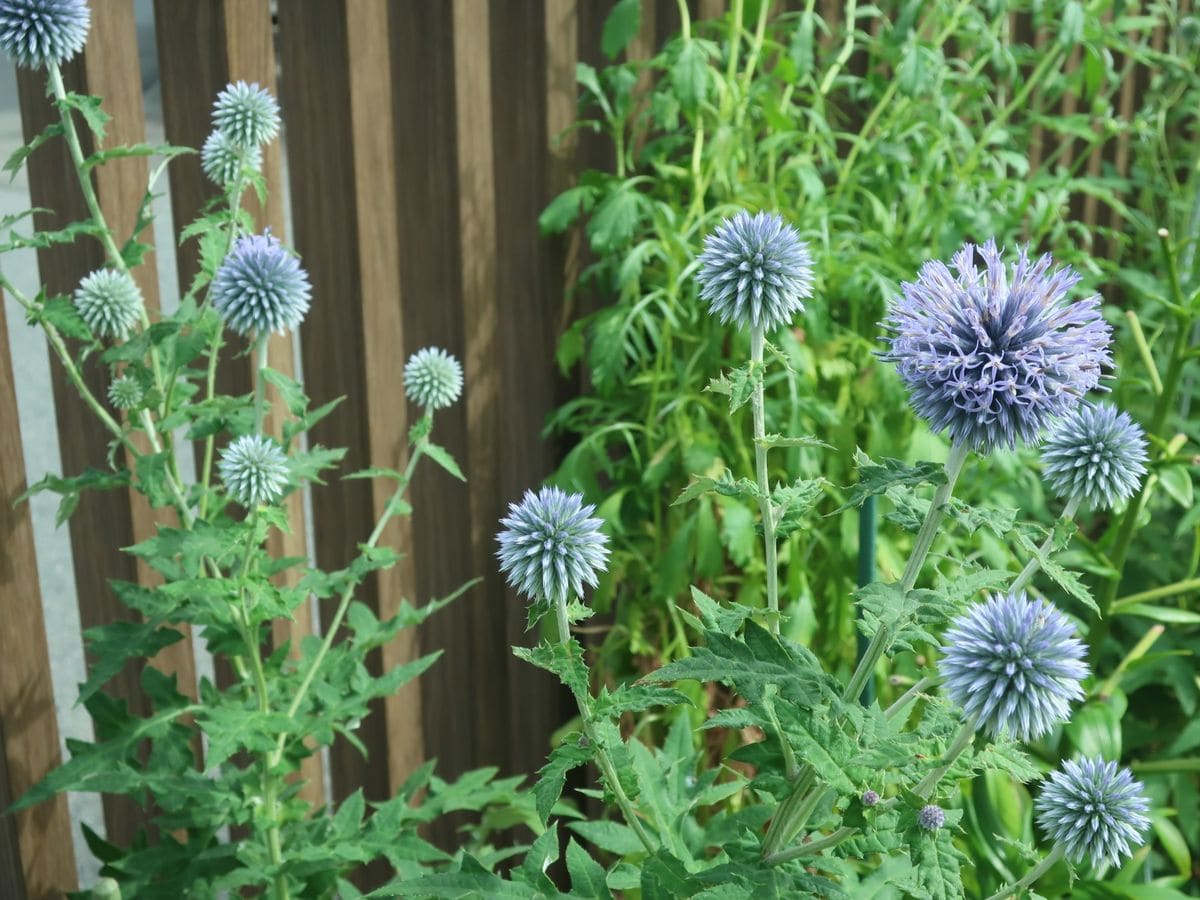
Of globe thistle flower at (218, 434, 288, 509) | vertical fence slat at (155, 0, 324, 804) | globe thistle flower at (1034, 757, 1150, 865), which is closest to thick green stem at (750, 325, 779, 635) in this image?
globe thistle flower at (1034, 757, 1150, 865)

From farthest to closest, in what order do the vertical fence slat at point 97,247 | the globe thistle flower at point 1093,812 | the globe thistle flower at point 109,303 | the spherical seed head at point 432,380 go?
the spherical seed head at point 432,380 → the vertical fence slat at point 97,247 → the globe thistle flower at point 109,303 → the globe thistle flower at point 1093,812

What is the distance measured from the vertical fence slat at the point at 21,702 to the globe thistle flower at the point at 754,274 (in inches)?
37.3

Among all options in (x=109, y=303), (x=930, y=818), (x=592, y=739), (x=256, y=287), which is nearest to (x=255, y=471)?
(x=256, y=287)

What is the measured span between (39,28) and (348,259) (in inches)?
27.7

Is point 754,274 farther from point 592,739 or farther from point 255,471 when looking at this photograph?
point 255,471

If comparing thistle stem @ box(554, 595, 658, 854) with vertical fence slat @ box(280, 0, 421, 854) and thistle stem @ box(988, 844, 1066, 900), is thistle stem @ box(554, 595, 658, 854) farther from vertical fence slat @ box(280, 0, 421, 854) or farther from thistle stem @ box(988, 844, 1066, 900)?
vertical fence slat @ box(280, 0, 421, 854)

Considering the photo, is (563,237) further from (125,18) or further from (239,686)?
(239,686)

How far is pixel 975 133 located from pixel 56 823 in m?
2.70

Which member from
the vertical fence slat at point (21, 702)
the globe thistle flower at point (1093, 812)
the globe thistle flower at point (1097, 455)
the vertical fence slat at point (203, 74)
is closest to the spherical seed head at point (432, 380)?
the vertical fence slat at point (203, 74)

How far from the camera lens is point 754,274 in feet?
3.37

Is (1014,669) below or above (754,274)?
below

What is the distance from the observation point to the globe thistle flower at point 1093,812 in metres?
0.92

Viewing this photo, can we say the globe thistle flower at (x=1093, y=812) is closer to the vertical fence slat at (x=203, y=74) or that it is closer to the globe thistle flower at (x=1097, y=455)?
the globe thistle flower at (x=1097, y=455)

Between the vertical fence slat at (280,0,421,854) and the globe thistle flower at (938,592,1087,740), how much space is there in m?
1.28
